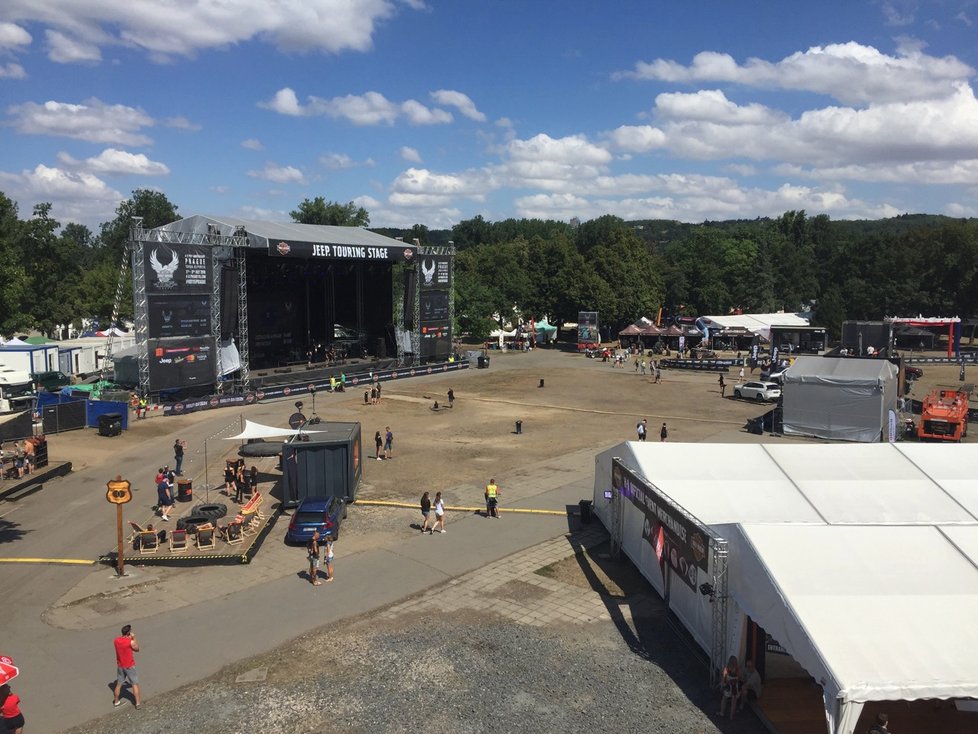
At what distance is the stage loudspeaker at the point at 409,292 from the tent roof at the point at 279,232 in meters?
1.82

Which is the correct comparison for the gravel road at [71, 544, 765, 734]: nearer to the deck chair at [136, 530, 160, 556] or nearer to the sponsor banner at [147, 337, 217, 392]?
the deck chair at [136, 530, 160, 556]

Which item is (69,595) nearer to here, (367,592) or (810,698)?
(367,592)

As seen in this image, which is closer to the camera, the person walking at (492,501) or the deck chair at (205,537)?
the deck chair at (205,537)

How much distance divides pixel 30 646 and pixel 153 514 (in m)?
8.30

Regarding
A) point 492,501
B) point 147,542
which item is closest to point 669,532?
point 492,501

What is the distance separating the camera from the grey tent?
3145cm

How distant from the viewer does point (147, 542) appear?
18.2m

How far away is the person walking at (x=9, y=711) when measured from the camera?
9.98 m

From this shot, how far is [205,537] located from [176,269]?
26160 mm

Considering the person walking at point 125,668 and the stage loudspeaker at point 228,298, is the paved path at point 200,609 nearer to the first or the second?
the person walking at point 125,668

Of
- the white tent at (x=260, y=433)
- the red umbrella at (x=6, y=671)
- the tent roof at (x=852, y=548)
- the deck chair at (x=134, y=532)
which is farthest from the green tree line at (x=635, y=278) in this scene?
the red umbrella at (x=6, y=671)

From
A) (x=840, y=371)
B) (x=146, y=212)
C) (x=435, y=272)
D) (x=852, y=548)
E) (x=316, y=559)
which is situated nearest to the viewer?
(x=852, y=548)

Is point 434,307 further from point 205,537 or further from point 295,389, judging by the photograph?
point 205,537

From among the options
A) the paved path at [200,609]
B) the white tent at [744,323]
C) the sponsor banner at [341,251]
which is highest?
the sponsor banner at [341,251]
